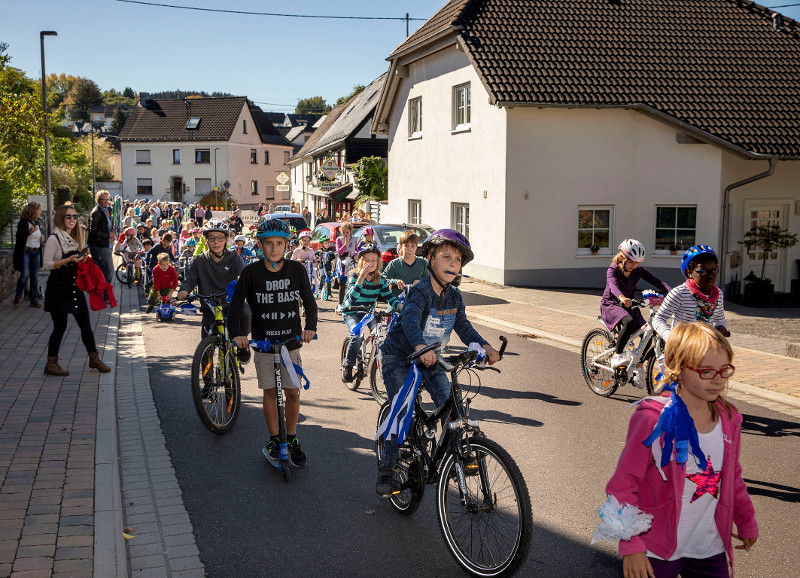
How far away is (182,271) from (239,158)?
2400 inches

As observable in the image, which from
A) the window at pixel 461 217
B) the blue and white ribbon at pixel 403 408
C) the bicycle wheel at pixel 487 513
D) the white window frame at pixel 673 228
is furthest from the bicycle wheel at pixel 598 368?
the window at pixel 461 217

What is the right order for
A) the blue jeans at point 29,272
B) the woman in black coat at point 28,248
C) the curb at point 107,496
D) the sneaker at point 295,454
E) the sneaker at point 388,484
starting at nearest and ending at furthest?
the curb at point 107,496 < the sneaker at point 388,484 < the sneaker at point 295,454 < the woman in black coat at point 28,248 < the blue jeans at point 29,272

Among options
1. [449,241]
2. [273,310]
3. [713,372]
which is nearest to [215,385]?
[273,310]

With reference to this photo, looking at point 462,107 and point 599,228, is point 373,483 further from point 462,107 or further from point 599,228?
point 462,107

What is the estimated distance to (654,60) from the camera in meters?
21.2

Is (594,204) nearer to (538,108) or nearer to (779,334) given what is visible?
(538,108)

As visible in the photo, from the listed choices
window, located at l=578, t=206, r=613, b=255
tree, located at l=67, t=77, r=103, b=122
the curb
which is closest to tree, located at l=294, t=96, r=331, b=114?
tree, located at l=67, t=77, r=103, b=122

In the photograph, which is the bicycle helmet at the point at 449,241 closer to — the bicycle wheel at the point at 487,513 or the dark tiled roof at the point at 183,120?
the bicycle wheel at the point at 487,513

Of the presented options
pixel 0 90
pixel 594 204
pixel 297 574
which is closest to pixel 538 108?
pixel 594 204

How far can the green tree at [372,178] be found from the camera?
33.2 metres

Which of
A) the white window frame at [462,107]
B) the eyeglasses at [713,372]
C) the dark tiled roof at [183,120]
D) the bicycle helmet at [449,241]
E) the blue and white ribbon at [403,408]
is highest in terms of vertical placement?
the dark tiled roof at [183,120]

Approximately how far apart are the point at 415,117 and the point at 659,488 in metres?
25.1

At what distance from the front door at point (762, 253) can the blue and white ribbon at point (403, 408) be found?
17777 mm

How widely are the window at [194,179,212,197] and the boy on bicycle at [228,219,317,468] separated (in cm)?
7273
